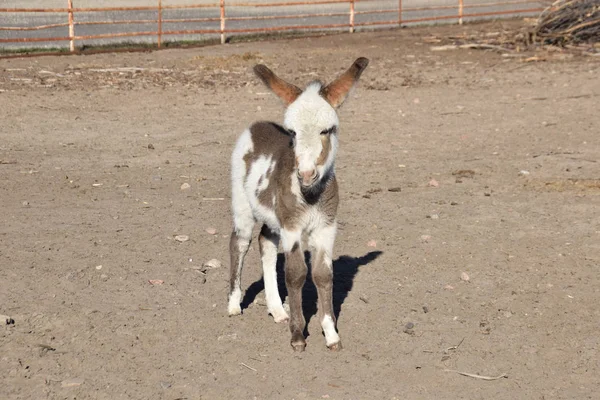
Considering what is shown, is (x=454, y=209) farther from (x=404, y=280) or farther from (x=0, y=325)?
(x=0, y=325)

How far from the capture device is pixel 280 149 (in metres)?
6.74

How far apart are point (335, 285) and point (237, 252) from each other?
3.54ft

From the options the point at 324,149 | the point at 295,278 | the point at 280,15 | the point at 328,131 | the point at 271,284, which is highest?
the point at 280,15

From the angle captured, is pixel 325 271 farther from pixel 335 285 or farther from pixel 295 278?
pixel 335 285

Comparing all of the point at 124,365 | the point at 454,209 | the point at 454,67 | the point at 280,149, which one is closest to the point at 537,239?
the point at 454,209

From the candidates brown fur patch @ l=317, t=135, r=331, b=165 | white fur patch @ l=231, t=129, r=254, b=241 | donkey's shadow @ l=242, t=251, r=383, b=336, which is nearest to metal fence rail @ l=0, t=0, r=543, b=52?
donkey's shadow @ l=242, t=251, r=383, b=336

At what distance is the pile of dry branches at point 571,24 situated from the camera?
22203 millimetres

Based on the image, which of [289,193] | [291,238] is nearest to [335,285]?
[291,238]

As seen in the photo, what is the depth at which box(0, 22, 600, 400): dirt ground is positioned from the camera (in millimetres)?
6039

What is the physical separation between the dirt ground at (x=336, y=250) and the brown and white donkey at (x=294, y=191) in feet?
1.05

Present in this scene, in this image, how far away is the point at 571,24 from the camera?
22422mm

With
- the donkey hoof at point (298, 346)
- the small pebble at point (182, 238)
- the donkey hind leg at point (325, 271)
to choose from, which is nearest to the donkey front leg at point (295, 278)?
the donkey hoof at point (298, 346)

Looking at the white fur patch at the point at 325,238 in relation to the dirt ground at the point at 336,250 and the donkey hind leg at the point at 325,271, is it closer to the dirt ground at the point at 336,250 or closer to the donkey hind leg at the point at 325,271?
the donkey hind leg at the point at 325,271

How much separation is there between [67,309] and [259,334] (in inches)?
57.6
